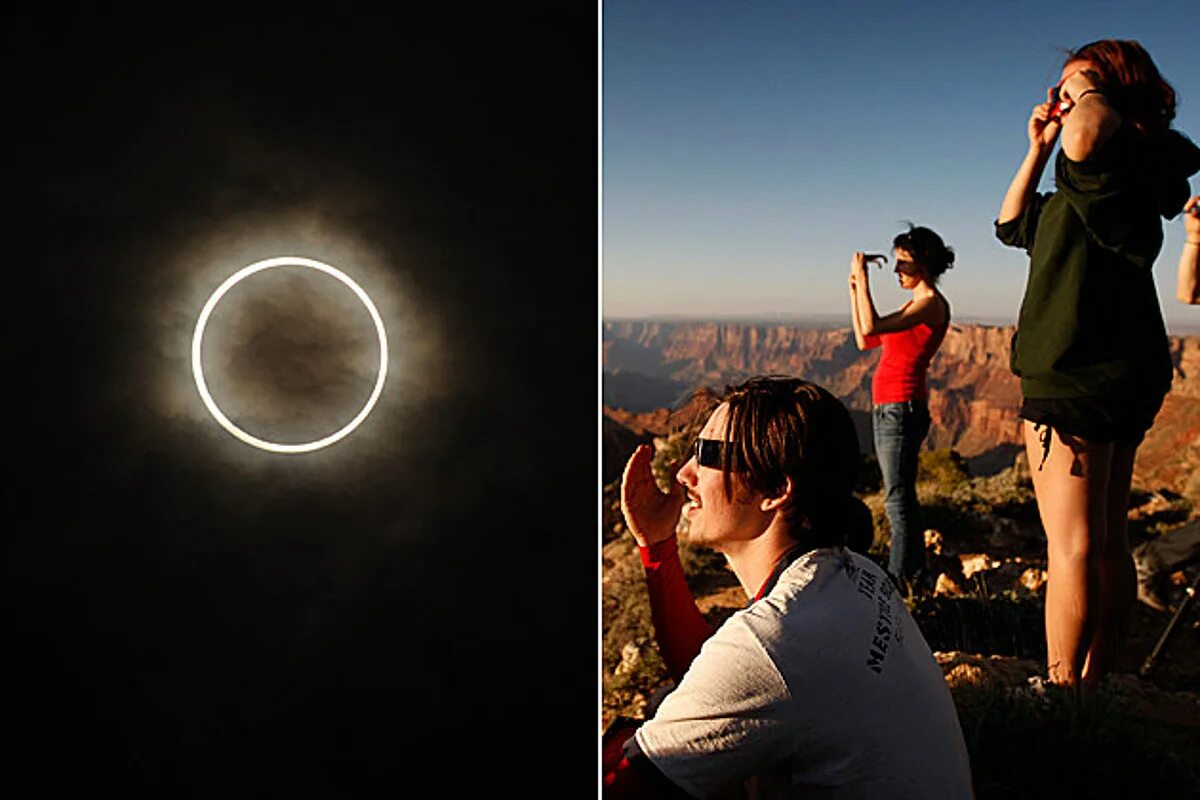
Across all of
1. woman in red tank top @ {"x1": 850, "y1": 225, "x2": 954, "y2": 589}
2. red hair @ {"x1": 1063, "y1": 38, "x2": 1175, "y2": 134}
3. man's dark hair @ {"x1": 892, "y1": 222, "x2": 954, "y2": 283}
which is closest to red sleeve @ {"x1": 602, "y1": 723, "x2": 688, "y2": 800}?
red hair @ {"x1": 1063, "y1": 38, "x2": 1175, "y2": 134}

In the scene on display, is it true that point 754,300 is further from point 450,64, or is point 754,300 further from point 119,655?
point 119,655

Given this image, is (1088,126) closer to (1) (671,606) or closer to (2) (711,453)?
(2) (711,453)

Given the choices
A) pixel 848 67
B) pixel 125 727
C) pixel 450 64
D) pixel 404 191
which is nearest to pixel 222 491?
pixel 125 727

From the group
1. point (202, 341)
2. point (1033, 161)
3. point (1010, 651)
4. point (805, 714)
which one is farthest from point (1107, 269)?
point (202, 341)

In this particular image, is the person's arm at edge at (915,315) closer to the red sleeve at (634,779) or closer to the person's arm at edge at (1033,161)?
the person's arm at edge at (1033,161)

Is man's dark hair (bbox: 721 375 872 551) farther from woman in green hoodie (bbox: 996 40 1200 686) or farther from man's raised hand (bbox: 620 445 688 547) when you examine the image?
woman in green hoodie (bbox: 996 40 1200 686)

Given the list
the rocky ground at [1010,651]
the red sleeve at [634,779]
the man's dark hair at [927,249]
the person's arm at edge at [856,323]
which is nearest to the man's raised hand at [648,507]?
the red sleeve at [634,779]
